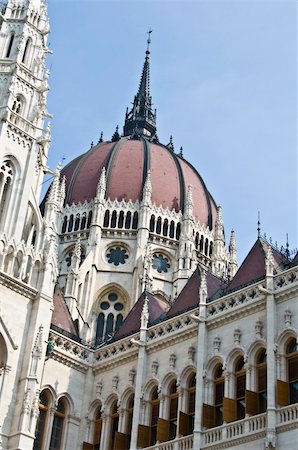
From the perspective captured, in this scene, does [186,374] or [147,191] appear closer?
[186,374]

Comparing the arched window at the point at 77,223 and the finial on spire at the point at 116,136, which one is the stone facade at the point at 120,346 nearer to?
the arched window at the point at 77,223

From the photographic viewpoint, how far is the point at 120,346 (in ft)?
104

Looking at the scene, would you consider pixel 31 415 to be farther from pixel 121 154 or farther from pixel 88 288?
pixel 121 154

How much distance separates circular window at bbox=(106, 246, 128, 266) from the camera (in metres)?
47.0

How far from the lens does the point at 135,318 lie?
3378 cm

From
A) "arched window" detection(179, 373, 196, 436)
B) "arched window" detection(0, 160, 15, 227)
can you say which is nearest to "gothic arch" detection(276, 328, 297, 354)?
"arched window" detection(179, 373, 196, 436)

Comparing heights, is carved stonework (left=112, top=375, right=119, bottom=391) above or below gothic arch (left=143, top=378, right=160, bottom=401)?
above

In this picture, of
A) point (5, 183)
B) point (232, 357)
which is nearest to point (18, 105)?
point (5, 183)

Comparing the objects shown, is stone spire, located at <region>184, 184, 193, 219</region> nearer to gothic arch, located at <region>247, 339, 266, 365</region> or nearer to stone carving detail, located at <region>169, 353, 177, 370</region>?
stone carving detail, located at <region>169, 353, 177, 370</region>

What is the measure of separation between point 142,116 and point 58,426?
35.5 metres

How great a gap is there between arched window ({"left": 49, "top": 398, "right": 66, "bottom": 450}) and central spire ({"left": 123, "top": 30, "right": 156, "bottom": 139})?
98.3ft

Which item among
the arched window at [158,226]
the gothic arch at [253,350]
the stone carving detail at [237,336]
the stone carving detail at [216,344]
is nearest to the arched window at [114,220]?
the arched window at [158,226]

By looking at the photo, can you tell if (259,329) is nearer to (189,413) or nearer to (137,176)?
(189,413)

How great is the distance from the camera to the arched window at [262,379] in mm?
25438
